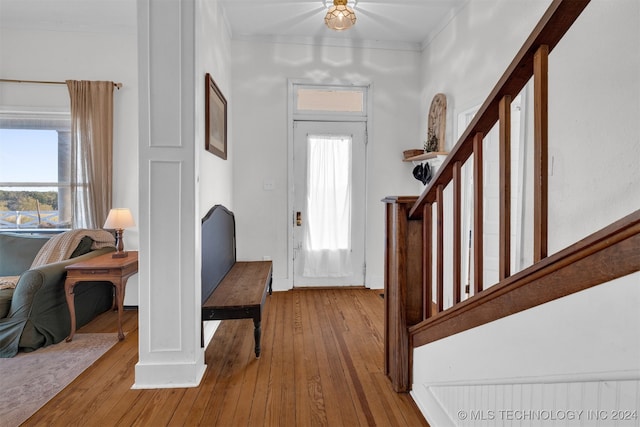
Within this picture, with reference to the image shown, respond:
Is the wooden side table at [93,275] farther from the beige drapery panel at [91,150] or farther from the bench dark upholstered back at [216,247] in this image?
the beige drapery panel at [91,150]

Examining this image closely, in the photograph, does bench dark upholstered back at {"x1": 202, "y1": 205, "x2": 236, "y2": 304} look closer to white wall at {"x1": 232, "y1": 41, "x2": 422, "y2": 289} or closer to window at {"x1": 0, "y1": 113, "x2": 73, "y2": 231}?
white wall at {"x1": 232, "y1": 41, "x2": 422, "y2": 289}

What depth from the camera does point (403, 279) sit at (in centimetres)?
184

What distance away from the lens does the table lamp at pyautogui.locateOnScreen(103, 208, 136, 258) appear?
292cm

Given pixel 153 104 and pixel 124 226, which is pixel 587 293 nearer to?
pixel 153 104

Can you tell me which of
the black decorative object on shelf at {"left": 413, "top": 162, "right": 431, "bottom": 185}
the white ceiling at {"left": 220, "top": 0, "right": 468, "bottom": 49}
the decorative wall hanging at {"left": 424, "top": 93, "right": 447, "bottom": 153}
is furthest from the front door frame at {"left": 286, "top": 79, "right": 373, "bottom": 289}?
the decorative wall hanging at {"left": 424, "top": 93, "right": 447, "bottom": 153}

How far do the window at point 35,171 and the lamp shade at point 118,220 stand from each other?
86 cm

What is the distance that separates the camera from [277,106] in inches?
157

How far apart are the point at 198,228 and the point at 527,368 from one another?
1796 millimetres

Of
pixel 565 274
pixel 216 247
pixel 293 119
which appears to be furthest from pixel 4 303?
pixel 565 274

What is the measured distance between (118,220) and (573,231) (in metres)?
3.35

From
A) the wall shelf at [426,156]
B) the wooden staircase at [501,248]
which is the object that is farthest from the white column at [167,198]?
the wall shelf at [426,156]

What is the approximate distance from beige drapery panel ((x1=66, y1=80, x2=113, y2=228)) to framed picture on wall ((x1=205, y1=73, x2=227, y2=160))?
3.87ft

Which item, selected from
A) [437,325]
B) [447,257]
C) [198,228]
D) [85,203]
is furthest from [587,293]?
[85,203]

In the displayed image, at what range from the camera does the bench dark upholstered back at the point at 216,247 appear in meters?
2.41
